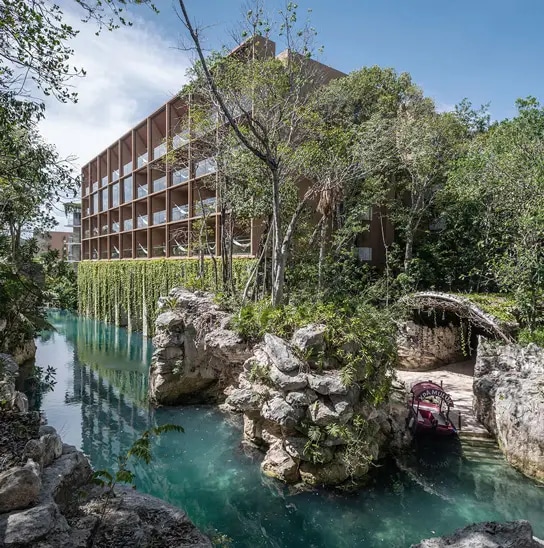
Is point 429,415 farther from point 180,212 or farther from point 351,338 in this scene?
point 180,212

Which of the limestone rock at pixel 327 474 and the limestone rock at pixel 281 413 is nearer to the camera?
the limestone rock at pixel 281 413

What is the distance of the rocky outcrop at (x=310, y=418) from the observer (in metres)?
7.87

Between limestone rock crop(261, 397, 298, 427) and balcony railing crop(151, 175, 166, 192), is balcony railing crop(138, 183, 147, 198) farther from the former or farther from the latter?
limestone rock crop(261, 397, 298, 427)

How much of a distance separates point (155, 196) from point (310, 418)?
22.5 m

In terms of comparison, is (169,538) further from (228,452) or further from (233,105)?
(233,105)

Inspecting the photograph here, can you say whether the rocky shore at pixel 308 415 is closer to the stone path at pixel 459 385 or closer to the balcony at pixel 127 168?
the stone path at pixel 459 385

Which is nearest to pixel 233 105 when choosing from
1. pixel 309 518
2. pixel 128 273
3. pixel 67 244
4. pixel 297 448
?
pixel 297 448

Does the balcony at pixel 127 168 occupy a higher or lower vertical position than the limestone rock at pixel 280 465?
higher

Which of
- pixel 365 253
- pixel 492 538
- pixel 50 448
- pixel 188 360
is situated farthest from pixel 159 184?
pixel 492 538

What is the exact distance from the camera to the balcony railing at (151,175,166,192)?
25.1m

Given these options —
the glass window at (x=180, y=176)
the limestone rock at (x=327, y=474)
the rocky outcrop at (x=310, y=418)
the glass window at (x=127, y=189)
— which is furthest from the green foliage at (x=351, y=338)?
the glass window at (x=127, y=189)

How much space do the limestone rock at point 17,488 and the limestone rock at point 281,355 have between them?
5198mm

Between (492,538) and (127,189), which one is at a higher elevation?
(127,189)

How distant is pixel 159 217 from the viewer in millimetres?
25594
